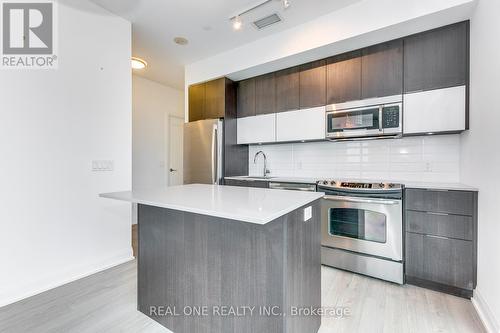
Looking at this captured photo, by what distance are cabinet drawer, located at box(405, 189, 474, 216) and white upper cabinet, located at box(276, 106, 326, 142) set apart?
121 cm

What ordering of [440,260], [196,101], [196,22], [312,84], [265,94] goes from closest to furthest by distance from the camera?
[440,260], [196,22], [312,84], [265,94], [196,101]

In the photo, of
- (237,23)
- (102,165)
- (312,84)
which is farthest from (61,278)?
(312,84)

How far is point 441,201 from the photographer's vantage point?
2111 mm

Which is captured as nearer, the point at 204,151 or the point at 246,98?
the point at 204,151

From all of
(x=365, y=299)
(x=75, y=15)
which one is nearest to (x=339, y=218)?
(x=365, y=299)

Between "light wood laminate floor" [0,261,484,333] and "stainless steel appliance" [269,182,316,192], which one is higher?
"stainless steel appliance" [269,182,316,192]

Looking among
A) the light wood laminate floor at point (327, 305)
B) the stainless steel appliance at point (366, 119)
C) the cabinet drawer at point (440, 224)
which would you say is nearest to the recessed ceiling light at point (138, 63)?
the stainless steel appliance at point (366, 119)

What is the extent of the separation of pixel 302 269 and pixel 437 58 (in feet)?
8.07

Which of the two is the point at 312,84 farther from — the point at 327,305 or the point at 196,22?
the point at 327,305

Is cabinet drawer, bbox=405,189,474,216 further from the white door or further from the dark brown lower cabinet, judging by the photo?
the white door

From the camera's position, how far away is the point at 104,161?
8.63ft

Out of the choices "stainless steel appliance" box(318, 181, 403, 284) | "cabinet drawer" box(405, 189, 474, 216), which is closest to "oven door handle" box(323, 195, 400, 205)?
"stainless steel appliance" box(318, 181, 403, 284)

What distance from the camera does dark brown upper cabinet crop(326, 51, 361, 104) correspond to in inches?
109

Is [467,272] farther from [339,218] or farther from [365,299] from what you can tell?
[339,218]
